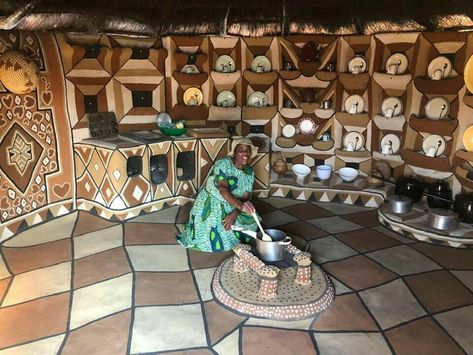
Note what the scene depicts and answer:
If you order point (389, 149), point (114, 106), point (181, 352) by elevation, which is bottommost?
point (181, 352)

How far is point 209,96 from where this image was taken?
5.07 meters

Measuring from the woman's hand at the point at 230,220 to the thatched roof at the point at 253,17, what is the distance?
1.50 metres

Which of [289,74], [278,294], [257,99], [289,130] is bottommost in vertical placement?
[278,294]

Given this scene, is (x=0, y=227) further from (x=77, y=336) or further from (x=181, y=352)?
(x=181, y=352)

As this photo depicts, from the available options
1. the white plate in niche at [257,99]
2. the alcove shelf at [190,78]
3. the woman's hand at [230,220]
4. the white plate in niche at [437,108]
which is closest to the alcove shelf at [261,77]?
the white plate in niche at [257,99]

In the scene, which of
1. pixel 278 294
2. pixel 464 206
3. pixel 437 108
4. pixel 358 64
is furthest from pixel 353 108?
pixel 278 294

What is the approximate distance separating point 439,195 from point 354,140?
122cm

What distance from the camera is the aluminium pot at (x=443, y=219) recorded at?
374 centimetres

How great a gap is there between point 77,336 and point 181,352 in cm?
66

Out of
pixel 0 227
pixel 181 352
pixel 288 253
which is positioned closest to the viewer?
pixel 181 352

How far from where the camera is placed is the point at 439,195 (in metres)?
4.17

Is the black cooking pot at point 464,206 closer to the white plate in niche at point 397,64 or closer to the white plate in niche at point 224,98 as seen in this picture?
the white plate in niche at point 397,64

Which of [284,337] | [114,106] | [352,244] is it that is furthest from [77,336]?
[114,106]

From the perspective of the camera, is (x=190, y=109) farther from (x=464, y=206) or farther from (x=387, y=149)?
(x=464, y=206)
